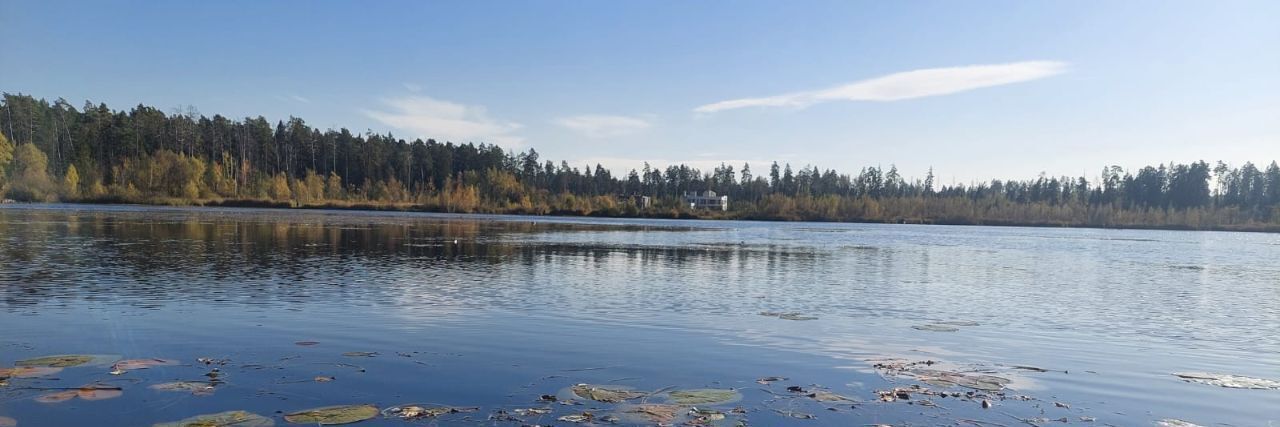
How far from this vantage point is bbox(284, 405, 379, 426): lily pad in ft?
24.3

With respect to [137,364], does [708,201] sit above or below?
above

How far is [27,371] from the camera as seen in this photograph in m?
8.91

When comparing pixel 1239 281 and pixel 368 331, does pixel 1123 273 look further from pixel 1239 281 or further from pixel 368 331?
pixel 368 331

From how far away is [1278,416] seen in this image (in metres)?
8.63

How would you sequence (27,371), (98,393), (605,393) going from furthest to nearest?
(27,371) < (605,393) < (98,393)

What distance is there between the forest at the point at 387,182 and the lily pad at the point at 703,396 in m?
110

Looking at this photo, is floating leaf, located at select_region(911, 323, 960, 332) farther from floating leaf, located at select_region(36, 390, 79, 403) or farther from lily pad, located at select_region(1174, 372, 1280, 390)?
floating leaf, located at select_region(36, 390, 79, 403)

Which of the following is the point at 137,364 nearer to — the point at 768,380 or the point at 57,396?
the point at 57,396

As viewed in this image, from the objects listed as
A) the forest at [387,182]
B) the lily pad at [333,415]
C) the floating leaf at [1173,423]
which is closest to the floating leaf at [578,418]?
the lily pad at [333,415]

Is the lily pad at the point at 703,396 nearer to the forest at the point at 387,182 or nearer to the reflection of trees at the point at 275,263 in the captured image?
the reflection of trees at the point at 275,263

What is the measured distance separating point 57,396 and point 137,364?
5.30 ft

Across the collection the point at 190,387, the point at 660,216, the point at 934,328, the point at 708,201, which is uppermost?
the point at 708,201

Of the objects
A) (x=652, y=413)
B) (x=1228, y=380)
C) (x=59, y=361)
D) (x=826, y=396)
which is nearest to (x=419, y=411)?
(x=652, y=413)

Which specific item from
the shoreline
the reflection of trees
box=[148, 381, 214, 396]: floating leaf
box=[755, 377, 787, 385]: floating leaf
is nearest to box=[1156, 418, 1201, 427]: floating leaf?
box=[755, 377, 787, 385]: floating leaf
